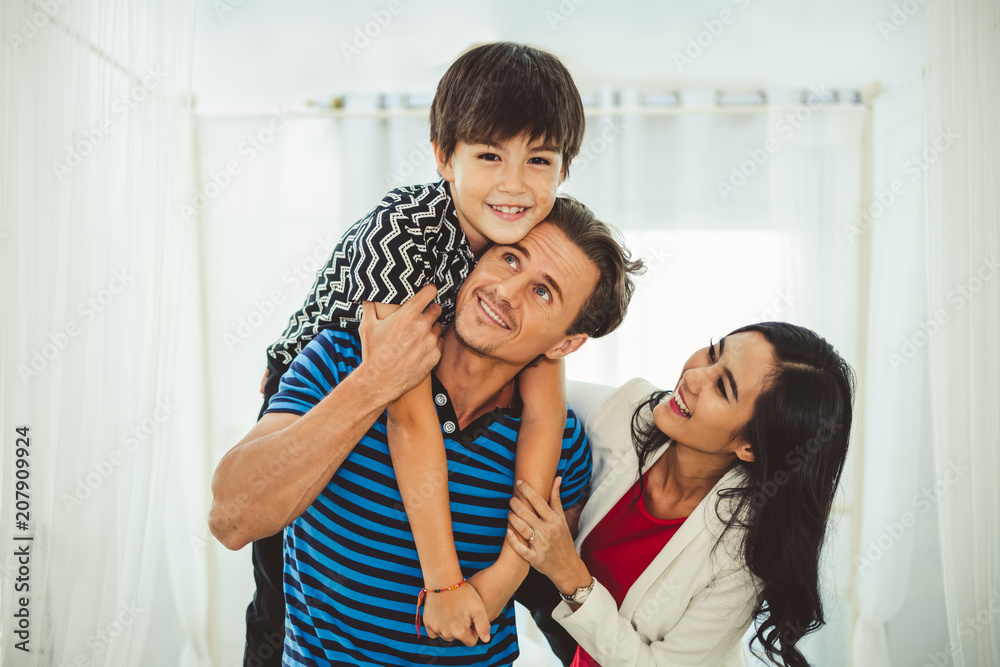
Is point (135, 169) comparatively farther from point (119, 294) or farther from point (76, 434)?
point (76, 434)

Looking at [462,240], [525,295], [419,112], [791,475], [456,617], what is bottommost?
[456,617]

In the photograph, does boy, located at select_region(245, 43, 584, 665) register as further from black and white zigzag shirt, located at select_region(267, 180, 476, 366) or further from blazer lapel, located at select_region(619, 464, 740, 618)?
blazer lapel, located at select_region(619, 464, 740, 618)

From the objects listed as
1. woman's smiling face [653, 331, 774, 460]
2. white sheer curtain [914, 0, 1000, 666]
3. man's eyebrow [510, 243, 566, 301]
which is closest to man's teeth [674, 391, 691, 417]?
woman's smiling face [653, 331, 774, 460]

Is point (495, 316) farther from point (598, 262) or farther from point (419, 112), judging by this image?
point (419, 112)

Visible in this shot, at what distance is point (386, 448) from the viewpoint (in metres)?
1.25

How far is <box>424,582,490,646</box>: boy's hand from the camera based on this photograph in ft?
3.71

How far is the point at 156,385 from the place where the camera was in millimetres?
2029

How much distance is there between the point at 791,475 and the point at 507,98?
37.9 inches

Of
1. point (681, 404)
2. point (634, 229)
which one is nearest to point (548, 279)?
point (681, 404)

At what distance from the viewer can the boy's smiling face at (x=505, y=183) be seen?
3.97 ft

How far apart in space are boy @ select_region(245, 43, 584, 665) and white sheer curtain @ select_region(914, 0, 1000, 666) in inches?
55.4

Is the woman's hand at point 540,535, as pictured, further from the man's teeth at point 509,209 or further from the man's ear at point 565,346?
the man's teeth at point 509,209

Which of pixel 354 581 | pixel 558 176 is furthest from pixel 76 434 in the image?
pixel 558 176

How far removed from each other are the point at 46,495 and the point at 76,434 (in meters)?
0.17
